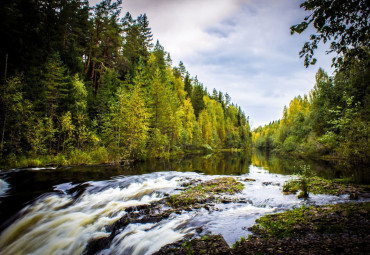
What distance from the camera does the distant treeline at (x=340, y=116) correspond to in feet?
33.5

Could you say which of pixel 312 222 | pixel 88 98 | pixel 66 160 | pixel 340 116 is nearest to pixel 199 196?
pixel 312 222

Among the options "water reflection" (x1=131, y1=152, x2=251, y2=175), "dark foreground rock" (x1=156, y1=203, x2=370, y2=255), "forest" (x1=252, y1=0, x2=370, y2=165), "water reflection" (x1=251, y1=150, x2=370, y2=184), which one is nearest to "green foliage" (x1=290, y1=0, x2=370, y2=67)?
"forest" (x1=252, y1=0, x2=370, y2=165)

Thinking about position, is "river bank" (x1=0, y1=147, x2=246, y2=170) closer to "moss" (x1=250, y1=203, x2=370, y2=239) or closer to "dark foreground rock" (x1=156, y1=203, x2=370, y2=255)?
"dark foreground rock" (x1=156, y1=203, x2=370, y2=255)

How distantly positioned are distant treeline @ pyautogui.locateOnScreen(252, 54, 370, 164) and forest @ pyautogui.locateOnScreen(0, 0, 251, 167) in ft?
59.2

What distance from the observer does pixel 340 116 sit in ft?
85.0

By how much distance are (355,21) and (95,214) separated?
976 cm

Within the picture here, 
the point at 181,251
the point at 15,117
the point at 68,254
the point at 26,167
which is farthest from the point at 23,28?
the point at 181,251

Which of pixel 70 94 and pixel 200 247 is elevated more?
pixel 70 94

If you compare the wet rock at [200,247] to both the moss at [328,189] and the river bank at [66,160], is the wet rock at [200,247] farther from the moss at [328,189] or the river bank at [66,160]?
the river bank at [66,160]

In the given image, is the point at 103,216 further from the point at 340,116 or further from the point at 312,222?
the point at 340,116

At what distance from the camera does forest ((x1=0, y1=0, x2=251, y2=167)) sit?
49.8 feet

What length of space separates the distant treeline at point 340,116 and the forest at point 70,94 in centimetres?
1804

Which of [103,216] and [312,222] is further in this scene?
[103,216]

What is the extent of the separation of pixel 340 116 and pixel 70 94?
3699cm
